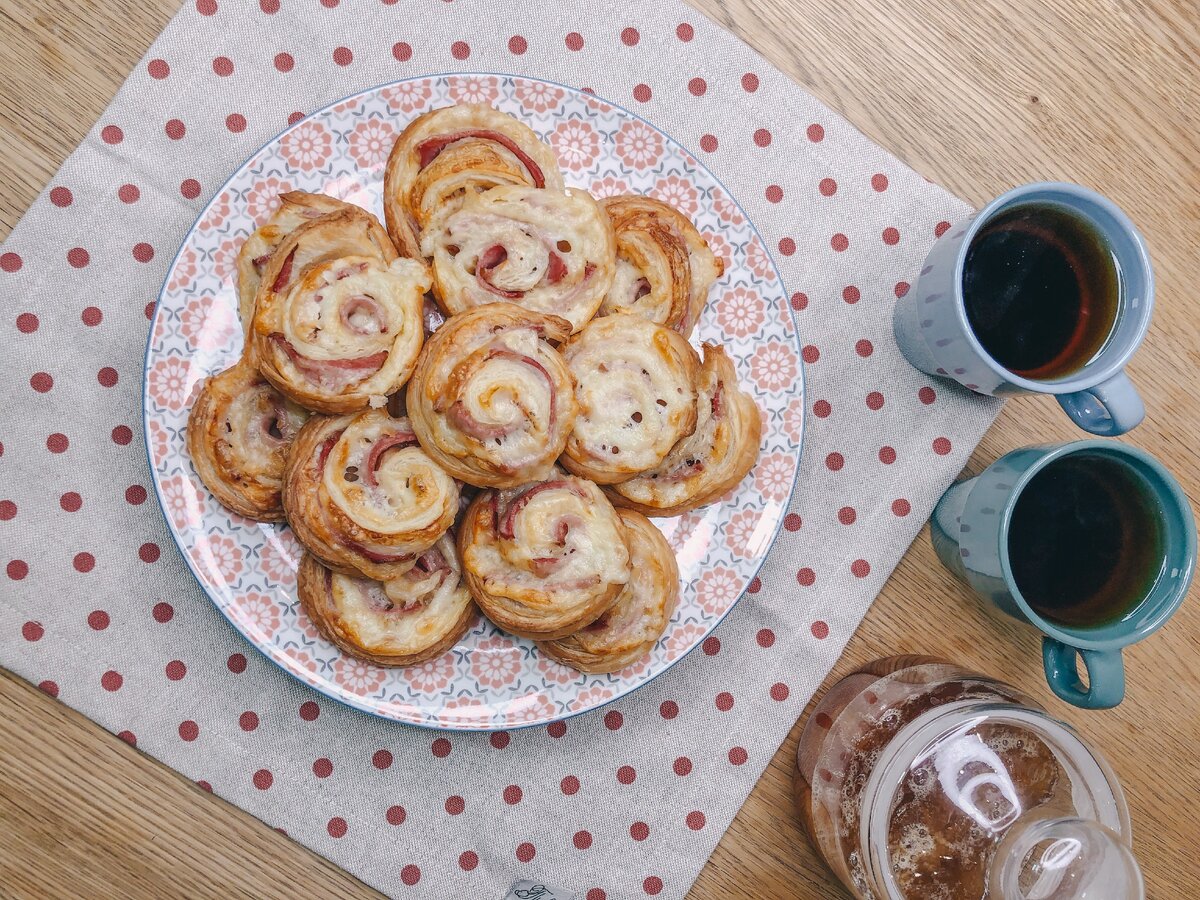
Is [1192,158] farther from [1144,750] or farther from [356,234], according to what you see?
[356,234]

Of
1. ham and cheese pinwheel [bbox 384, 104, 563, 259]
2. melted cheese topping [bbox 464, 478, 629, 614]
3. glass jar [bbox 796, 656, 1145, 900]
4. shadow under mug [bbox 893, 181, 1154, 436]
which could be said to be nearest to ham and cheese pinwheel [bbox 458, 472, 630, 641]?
melted cheese topping [bbox 464, 478, 629, 614]

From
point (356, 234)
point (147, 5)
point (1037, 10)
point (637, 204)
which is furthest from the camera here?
point (1037, 10)

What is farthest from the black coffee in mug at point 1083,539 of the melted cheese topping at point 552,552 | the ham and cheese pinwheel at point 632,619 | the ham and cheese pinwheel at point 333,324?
the ham and cheese pinwheel at point 333,324

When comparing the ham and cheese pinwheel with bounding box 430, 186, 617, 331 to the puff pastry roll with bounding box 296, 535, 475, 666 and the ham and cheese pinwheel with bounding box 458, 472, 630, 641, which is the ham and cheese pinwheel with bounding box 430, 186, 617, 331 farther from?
the puff pastry roll with bounding box 296, 535, 475, 666

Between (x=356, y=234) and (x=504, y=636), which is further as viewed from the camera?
(x=504, y=636)

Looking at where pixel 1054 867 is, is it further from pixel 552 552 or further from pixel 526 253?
pixel 526 253

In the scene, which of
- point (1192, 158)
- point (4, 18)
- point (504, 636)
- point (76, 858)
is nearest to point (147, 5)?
point (4, 18)

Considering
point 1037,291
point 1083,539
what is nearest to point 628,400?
point 1037,291

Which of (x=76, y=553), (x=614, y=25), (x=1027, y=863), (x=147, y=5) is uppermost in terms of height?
(x=614, y=25)

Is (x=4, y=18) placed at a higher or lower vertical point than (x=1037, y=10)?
lower
